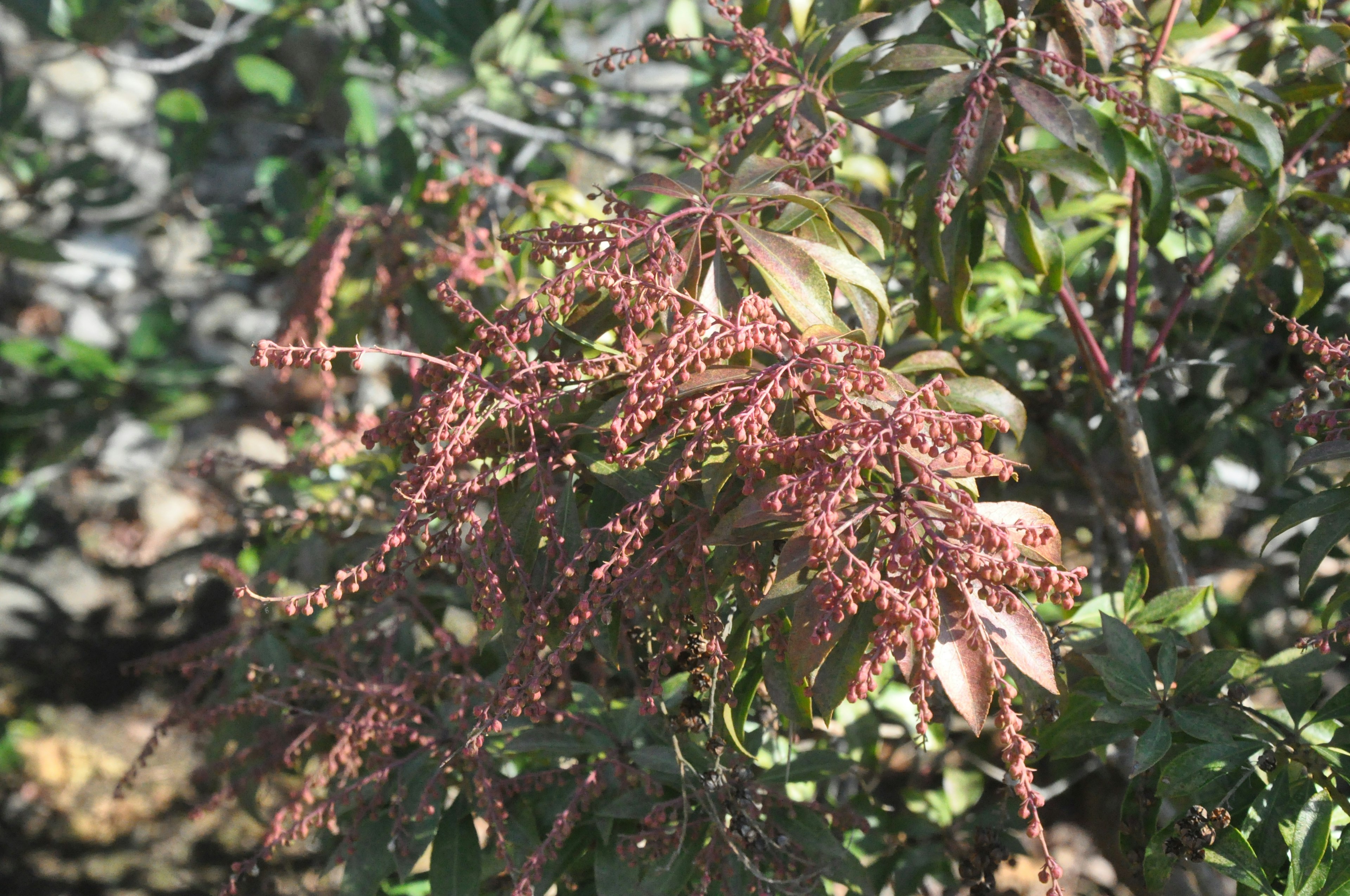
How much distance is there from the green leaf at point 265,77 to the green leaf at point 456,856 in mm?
1946

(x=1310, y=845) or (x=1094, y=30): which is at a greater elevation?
(x=1094, y=30)

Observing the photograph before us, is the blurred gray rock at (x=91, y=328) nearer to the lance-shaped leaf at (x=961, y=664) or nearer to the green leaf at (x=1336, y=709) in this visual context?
the lance-shaped leaf at (x=961, y=664)

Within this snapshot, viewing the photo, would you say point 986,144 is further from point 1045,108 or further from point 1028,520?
point 1028,520

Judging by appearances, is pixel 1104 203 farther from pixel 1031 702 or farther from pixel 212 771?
pixel 212 771

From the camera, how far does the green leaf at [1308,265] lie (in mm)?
1266

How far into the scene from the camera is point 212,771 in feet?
4.99

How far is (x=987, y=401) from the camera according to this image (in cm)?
109

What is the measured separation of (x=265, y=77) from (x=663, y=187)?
1959mm

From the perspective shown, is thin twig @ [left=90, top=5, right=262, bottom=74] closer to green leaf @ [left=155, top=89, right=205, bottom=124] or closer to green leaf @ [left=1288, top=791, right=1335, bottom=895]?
green leaf @ [left=155, top=89, right=205, bottom=124]

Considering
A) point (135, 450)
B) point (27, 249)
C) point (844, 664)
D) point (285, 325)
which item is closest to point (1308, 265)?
point (844, 664)

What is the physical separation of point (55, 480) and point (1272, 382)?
3496 mm

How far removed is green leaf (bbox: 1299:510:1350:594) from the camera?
3.22 feet

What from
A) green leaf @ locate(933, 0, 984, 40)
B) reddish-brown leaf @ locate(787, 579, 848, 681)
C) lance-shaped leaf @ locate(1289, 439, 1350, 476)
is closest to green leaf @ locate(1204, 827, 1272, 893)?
lance-shaped leaf @ locate(1289, 439, 1350, 476)

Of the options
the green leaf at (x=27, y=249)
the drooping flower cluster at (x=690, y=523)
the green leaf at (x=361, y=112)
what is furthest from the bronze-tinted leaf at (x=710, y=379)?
the green leaf at (x=27, y=249)
